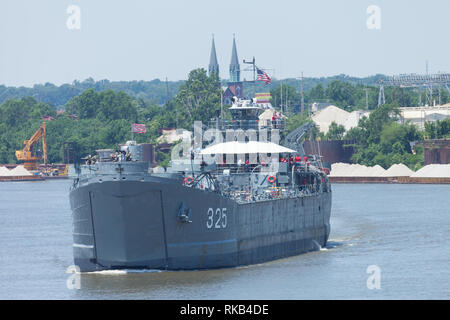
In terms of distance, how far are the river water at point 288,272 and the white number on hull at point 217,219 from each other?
202 cm

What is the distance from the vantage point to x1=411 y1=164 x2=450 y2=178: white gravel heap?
140m

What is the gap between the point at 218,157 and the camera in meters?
54.2

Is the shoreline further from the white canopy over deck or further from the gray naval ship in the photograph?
the gray naval ship

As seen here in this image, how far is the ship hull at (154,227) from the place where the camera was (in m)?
41.5

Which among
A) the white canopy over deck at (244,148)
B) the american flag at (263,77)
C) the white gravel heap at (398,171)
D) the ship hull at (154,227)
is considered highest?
the american flag at (263,77)

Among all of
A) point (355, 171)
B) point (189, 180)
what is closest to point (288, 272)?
point (189, 180)

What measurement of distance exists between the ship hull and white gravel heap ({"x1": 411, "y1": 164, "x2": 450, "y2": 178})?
3891 inches

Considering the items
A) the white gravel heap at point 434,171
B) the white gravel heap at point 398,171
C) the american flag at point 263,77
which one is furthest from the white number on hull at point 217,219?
the white gravel heap at point 398,171

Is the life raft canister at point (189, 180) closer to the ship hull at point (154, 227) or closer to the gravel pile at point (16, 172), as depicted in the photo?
the ship hull at point (154, 227)

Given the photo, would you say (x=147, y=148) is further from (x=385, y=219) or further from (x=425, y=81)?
(x=385, y=219)

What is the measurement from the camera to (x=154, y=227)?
41.7m
